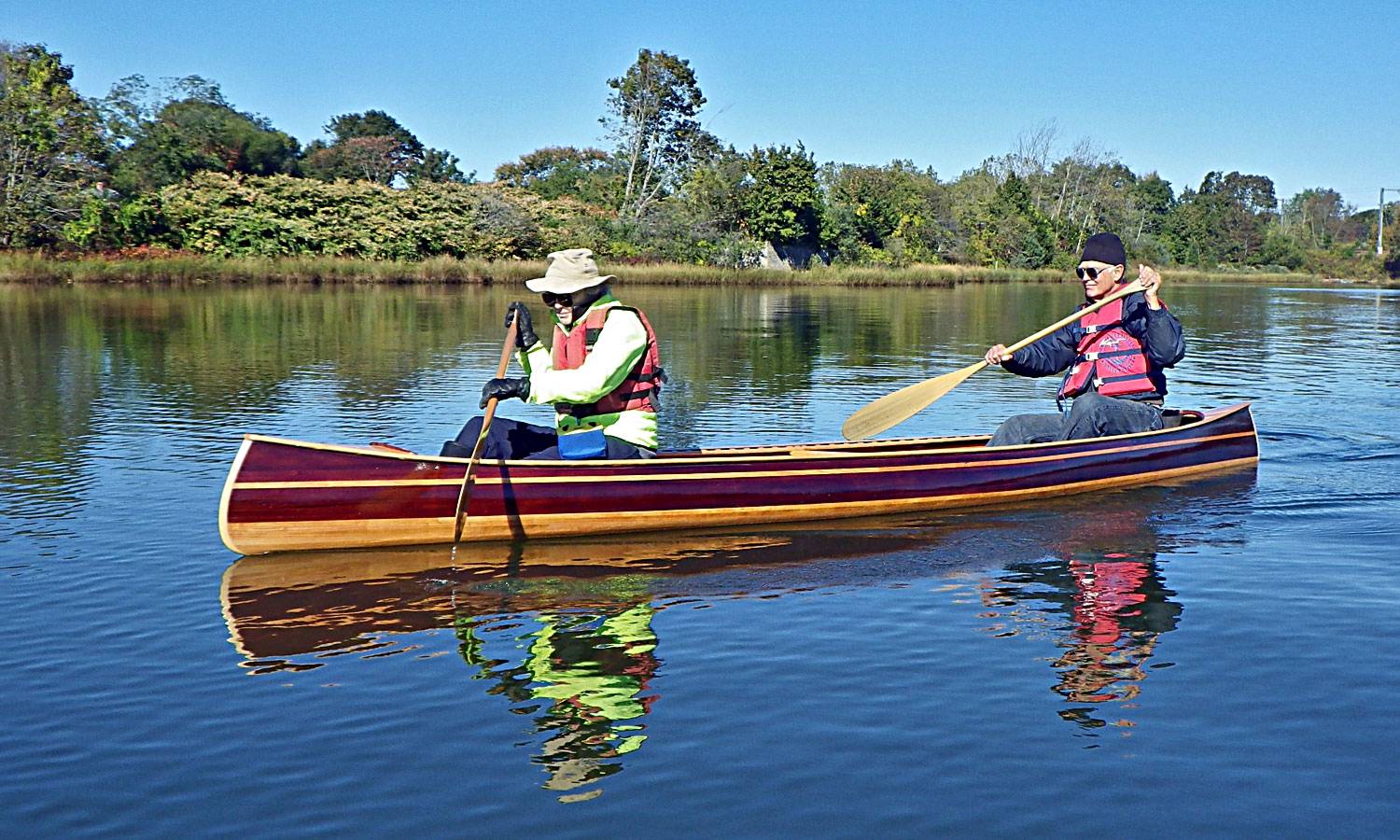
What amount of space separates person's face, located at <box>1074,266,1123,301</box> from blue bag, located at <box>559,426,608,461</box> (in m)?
3.57

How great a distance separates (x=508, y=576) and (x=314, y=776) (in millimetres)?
2610

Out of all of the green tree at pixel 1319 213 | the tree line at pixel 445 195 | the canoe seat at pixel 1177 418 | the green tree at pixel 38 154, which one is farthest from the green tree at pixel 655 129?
the green tree at pixel 1319 213

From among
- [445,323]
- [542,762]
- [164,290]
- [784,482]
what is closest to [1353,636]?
[784,482]

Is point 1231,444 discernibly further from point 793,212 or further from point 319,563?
point 793,212

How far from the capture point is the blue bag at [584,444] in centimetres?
731

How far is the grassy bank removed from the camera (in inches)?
1379

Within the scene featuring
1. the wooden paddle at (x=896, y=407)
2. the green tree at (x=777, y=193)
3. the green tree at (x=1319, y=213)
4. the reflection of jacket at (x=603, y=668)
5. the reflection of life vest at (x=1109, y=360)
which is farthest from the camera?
the green tree at (x=1319, y=213)

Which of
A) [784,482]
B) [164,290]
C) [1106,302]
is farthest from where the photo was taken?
[164,290]

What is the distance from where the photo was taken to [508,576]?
6.78 metres

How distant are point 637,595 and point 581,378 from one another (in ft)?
3.98

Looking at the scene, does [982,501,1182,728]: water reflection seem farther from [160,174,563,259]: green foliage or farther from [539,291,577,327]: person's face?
[160,174,563,259]: green foliage

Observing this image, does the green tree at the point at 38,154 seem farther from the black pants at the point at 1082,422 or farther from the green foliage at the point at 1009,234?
the green foliage at the point at 1009,234

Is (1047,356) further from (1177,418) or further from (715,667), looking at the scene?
(715,667)

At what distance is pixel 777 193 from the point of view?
48250 mm
